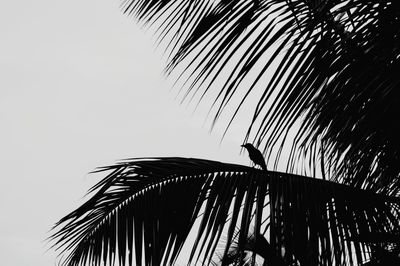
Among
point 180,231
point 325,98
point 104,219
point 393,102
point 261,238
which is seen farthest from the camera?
point 104,219

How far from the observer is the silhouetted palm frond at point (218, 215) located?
1.40 m

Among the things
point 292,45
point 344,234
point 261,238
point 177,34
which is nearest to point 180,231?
point 261,238

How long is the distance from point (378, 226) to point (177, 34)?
0.77 metres

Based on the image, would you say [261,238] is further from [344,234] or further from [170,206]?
[170,206]

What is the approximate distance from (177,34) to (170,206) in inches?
25.0

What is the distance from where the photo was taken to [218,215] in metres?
1.50

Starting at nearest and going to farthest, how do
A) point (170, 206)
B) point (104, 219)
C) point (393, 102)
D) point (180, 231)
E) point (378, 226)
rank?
1. point (393, 102)
2. point (378, 226)
3. point (180, 231)
4. point (170, 206)
5. point (104, 219)

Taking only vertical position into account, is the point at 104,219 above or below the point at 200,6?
below

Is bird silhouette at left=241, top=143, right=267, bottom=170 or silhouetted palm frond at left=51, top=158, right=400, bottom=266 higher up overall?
bird silhouette at left=241, top=143, right=267, bottom=170

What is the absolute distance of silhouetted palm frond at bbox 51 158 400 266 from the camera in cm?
140

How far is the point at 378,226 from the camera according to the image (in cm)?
152

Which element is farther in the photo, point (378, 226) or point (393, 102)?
point (378, 226)

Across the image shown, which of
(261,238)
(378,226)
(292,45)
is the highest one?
(292,45)

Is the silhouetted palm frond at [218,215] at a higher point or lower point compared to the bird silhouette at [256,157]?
lower
